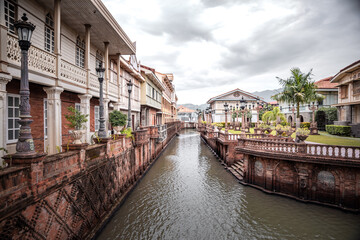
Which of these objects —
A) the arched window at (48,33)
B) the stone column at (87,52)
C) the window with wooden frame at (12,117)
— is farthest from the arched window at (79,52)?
the window with wooden frame at (12,117)

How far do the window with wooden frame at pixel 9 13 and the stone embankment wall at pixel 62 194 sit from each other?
578cm

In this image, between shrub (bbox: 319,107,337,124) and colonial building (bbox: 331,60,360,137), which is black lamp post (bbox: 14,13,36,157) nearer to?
colonial building (bbox: 331,60,360,137)

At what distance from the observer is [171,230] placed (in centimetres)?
862

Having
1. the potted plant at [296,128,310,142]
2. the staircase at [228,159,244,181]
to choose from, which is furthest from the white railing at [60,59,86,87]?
the potted plant at [296,128,310,142]

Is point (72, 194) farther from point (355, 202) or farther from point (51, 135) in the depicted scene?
point (355, 202)

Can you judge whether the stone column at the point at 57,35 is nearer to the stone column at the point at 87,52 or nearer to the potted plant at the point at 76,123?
the potted plant at the point at 76,123

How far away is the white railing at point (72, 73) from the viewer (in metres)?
9.19

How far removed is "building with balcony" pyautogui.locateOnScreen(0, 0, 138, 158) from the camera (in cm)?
659

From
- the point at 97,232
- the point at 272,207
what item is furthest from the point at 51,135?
the point at 272,207

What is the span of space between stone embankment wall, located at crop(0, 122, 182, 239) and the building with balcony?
1.28 metres

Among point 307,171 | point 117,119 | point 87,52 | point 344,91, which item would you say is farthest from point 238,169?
point 344,91

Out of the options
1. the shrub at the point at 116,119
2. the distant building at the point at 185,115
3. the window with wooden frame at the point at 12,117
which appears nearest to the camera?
the window with wooden frame at the point at 12,117

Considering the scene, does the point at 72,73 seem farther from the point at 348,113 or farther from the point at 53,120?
the point at 348,113

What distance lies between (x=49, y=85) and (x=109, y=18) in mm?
5815
